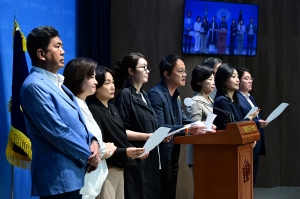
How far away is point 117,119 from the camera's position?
11.1ft

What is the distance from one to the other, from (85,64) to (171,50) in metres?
3.29

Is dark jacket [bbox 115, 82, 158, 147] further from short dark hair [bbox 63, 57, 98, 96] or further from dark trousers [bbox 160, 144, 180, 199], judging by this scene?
short dark hair [bbox 63, 57, 98, 96]

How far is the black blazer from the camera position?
10.5 feet

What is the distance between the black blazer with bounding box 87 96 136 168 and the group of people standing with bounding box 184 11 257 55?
9.90 ft

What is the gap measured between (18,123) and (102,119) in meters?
0.58

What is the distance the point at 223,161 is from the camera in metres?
3.59

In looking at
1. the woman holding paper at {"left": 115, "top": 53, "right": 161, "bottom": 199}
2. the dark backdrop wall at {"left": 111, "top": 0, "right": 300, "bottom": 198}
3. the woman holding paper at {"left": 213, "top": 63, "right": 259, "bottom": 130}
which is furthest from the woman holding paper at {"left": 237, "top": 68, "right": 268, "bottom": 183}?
the dark backdrop wall at {"left": 111, "top": 0, "right": 300, "bottom": 198}

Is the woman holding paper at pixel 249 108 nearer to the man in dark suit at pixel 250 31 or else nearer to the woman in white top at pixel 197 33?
the woman in white top at pixel 197 33

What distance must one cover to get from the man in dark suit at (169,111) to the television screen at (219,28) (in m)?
1.99

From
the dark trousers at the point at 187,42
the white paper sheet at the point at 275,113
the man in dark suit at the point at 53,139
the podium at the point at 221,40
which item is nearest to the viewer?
the man in dark suit at the point at 53,139

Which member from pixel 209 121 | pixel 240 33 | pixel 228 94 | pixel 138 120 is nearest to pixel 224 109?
pixel 228 94

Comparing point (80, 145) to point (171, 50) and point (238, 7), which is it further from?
point (238, 7)

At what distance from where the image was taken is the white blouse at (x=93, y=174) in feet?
9.47

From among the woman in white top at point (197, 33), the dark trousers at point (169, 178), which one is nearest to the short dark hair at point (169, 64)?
the dark trousers at point (169, 178)
